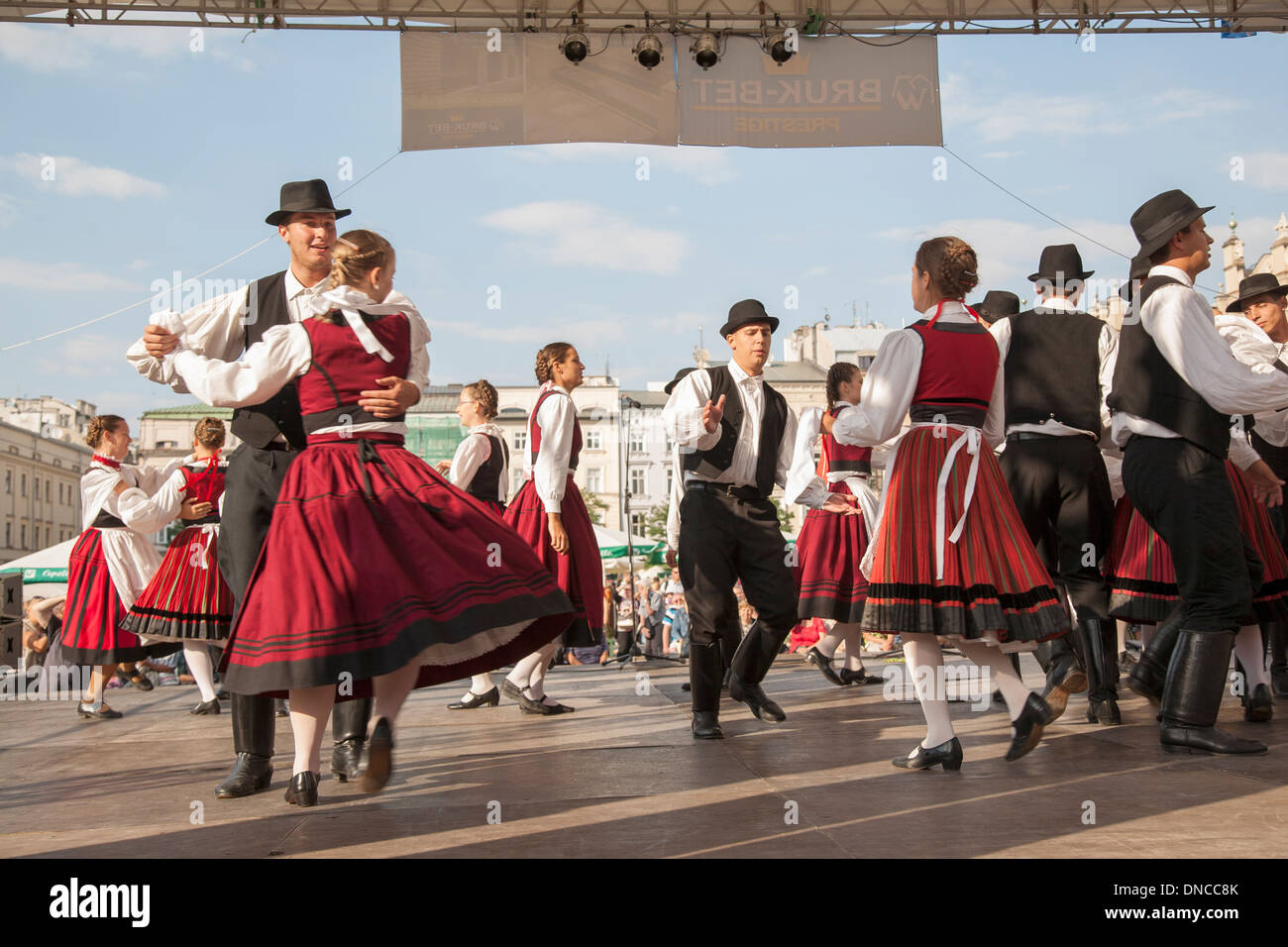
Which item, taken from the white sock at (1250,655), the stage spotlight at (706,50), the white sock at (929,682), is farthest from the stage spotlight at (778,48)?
the white sock at (929,682)

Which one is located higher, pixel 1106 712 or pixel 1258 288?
pixel 1258 288

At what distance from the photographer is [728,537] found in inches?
223

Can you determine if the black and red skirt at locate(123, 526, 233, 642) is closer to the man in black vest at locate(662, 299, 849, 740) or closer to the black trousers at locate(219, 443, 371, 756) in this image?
the black trousers at locate(219, 443, 371, 756)

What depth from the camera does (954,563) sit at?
443cm

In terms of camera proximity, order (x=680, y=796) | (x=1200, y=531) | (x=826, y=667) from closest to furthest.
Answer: (x=680, y=796)
(x=1200, y=531)
(x=826, y=667)

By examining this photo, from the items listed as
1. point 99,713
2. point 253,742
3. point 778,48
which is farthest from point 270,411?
point 778,48

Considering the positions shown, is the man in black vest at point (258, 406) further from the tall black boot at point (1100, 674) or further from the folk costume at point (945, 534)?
the tall black boot at point (1100, 674)

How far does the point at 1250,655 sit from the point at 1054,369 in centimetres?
158

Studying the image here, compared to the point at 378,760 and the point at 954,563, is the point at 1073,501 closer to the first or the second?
the point at 954,563

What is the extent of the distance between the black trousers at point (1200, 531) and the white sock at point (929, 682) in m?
1.01

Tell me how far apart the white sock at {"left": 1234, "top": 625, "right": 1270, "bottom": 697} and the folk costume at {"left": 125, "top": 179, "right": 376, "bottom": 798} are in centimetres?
386

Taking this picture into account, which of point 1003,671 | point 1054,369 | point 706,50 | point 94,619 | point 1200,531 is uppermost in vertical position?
point 706,50
